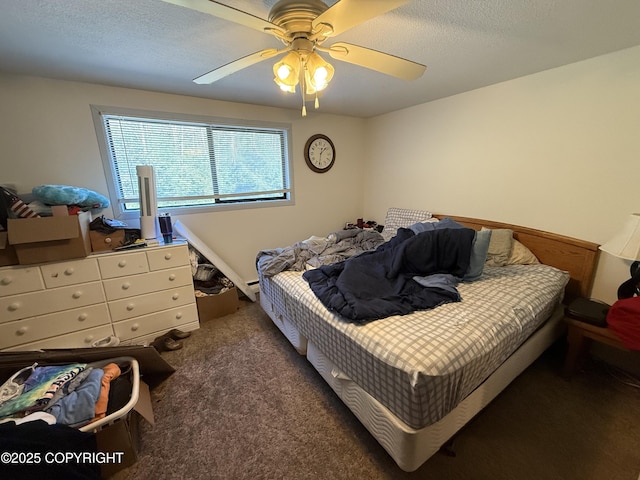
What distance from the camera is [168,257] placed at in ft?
7.42

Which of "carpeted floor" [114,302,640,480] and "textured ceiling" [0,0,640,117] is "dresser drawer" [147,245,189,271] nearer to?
"carpeted floor" [114,302,640,480]

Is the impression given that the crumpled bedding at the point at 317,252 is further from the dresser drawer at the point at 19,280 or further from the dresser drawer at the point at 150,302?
the dresser drawer at the point at 19,280

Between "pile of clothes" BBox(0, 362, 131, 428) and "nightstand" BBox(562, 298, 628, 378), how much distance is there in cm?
282

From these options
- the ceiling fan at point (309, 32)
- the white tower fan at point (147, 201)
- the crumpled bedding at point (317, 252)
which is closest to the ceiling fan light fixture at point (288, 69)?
the ceiling fan at point (309, 32)

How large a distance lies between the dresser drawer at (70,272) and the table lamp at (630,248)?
143 inches

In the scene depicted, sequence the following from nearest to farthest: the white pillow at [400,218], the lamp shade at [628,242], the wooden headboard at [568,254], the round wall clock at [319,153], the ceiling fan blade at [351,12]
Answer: the ceiling fan blade at [351,12] → the lamp shade at [628,242] → the wooden headboard at [568,254] → the white pillow at [400,218] → the round wall clock at [319,153]

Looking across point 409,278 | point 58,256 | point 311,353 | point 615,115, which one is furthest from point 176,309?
point 615,115

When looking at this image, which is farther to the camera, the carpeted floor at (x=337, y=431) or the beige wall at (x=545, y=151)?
the beige wall at (x=545, y=151)

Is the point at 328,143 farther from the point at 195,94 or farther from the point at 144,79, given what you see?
the point at 144,79

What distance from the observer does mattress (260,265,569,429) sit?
1.08 m

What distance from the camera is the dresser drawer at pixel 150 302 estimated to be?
6.96ft

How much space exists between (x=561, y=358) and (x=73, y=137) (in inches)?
173

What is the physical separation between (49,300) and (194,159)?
173 cm

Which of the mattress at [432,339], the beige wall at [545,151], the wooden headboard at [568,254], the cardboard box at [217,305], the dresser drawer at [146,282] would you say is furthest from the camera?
the cardboard box at [217,305]
